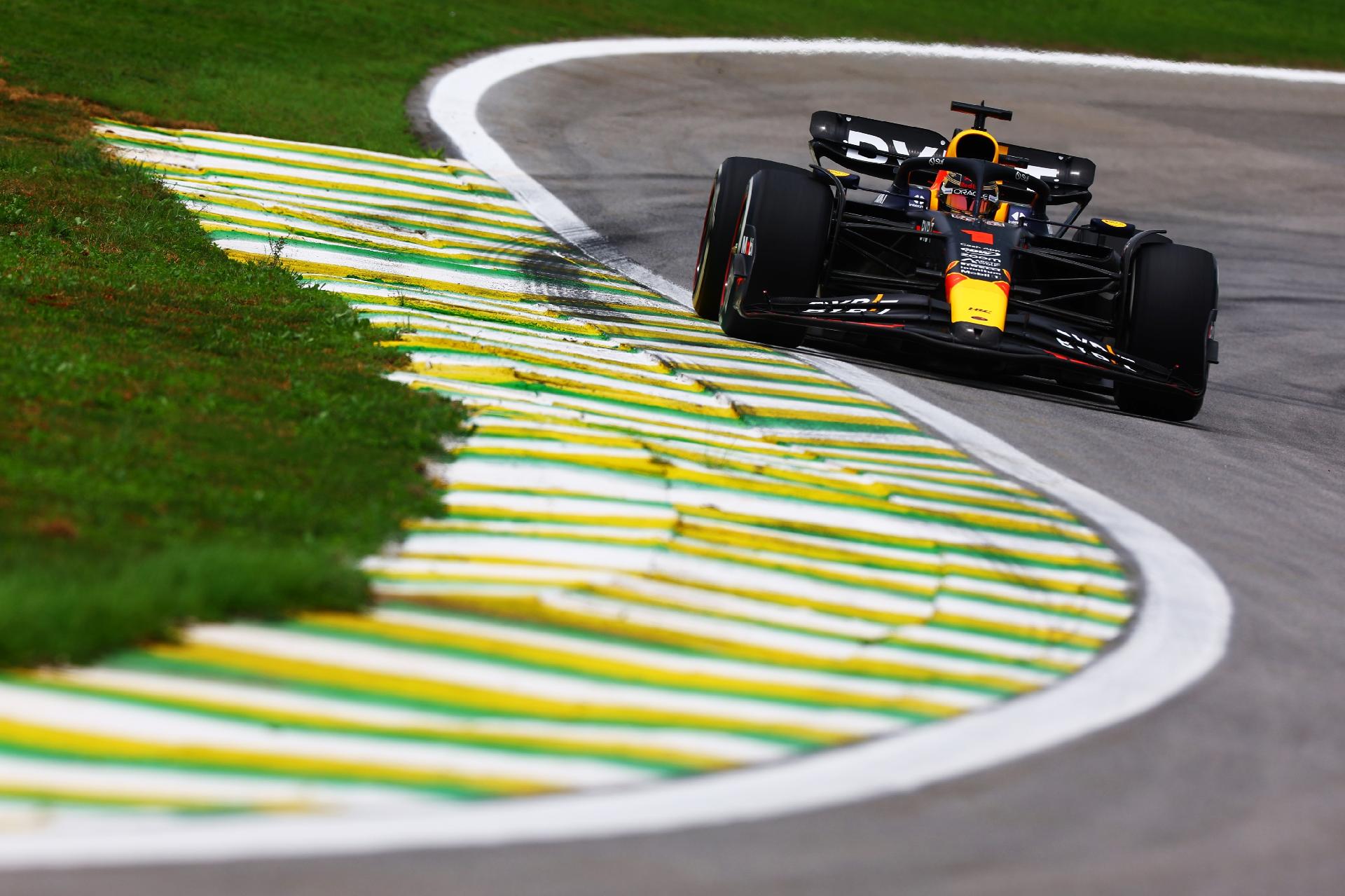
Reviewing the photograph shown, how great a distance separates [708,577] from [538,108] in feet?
45.0

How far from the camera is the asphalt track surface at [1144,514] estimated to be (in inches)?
132

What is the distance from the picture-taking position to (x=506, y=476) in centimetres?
596

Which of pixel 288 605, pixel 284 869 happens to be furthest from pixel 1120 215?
pixel 284 869

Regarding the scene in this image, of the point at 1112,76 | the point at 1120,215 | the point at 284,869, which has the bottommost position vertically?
the point at 284,869

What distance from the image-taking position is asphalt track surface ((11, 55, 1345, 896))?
3.36m

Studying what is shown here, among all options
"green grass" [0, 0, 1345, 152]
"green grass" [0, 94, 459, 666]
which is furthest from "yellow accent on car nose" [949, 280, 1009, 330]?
"green grass" [0, 0, 1345, 152]

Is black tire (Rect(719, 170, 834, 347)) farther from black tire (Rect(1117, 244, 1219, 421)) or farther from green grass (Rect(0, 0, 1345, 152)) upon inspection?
green grass (Rect(0, 0, 1345, 152))

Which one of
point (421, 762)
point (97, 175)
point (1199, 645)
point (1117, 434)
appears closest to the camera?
point (421, 762)

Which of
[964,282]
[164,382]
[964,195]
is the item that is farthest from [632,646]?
[964,195]

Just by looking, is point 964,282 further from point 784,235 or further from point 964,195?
point 964,195

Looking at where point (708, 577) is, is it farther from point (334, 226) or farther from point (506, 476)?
point (334, 226)

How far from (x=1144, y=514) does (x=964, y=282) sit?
2.50m

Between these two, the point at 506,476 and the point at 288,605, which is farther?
the point at 506,476

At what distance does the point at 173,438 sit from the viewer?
19.0 ft
